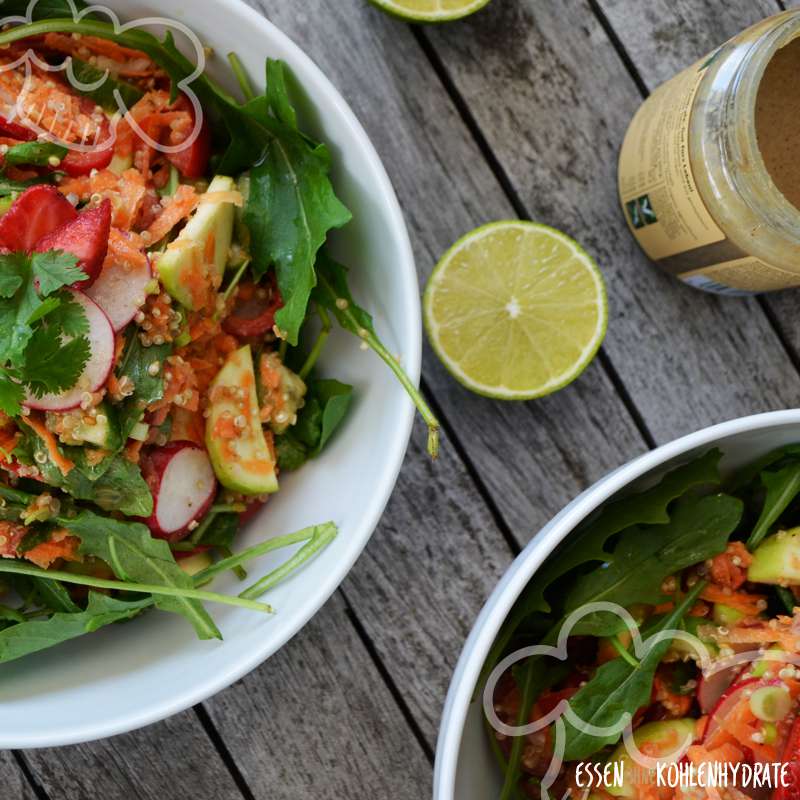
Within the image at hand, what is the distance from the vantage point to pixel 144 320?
929 millimetres

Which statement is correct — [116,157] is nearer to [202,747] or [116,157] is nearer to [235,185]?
[235,185]

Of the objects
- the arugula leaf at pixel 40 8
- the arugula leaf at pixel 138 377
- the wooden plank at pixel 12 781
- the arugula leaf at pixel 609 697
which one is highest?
the arugula leaf at pixel 40 8

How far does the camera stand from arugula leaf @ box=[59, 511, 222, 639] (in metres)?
0.95

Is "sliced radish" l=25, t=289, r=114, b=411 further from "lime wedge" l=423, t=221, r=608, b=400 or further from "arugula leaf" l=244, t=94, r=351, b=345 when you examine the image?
"lime wedge" l=423, t=221, r=608, b=400

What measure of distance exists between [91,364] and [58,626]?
30cm

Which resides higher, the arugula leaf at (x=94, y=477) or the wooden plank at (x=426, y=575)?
the arugula leaf at (x=94, y=477)

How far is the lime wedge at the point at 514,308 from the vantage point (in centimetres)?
119

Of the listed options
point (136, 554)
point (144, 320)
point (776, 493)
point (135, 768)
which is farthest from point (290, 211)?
point (135, 768)

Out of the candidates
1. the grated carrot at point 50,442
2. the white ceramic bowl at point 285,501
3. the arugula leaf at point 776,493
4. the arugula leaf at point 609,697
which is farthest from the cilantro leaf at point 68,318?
the arugula leaf at point 776,493

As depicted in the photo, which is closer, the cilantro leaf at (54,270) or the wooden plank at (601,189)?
the cilantro leaf at (54,270)

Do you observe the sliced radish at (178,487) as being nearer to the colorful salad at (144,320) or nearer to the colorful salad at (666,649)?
the colorful salad at (144,320)

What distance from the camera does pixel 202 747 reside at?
1.24 meters

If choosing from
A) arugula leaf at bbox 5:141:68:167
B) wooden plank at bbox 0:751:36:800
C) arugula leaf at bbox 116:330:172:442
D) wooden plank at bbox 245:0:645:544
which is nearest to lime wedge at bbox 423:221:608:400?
wooden plank at bbox 245:0:645:544

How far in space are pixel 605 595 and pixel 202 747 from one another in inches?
24.9
